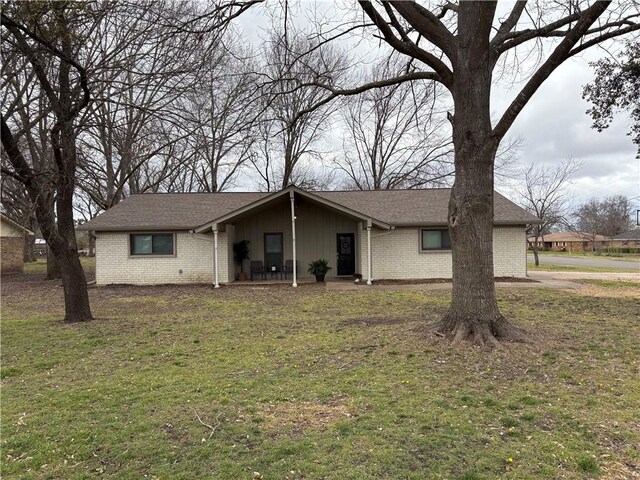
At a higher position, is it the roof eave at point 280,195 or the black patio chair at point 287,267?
the roof eave at point 280,195

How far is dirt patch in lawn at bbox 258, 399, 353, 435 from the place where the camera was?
392 cm

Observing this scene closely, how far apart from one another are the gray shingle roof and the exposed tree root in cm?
1067

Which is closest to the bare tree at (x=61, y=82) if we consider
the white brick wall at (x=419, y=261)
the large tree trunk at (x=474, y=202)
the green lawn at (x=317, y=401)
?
the green lawn at (x=317, y=401)

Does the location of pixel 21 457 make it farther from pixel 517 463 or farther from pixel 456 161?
pixel 456 161

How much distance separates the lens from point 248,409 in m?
4.35

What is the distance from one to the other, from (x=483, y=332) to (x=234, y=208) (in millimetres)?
14793

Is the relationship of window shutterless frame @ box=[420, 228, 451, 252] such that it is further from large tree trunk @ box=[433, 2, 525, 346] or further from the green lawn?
large tree trunk @ box=[433, 2, 525, 346]

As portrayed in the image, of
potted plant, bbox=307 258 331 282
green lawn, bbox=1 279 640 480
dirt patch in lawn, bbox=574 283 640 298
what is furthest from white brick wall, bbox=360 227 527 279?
green lawn, bbox=1 279 640 480

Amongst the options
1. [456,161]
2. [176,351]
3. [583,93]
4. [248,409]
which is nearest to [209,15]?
[456,161]

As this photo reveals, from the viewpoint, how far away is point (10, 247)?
80.0ft

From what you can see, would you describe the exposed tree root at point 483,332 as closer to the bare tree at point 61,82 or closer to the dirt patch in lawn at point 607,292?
the bare tree at point 61,82

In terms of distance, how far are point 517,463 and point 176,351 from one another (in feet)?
17.0

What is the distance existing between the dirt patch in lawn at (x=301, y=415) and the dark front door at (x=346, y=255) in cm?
1439

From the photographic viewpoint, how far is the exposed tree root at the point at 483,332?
6.44 metres
